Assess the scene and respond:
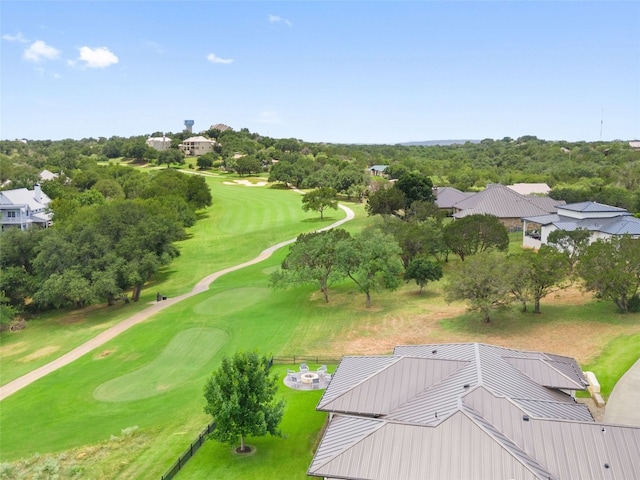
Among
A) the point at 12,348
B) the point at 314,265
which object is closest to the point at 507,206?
the point at 314,265

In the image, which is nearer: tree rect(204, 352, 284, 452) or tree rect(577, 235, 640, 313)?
tree rect(204, 352, 284, 452)

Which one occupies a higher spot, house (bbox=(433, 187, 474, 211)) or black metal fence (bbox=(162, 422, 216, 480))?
house (bbox=(433, 187, 474, 211))

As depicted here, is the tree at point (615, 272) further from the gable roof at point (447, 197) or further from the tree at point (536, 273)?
the gable roof at point (447, 197)

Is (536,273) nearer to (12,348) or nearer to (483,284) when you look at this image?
(483,284)

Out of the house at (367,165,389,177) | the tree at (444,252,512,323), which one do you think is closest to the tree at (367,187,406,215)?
the tree at (444,252,512,323)

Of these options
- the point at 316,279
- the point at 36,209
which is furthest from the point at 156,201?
the point at 316,279

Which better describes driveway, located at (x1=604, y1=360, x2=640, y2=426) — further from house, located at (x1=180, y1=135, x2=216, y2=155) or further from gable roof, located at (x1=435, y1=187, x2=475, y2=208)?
house, located at (x1=180, y1=135, x2=216, y2=155)

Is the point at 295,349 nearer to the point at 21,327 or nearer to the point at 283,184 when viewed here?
the point at 21,327
